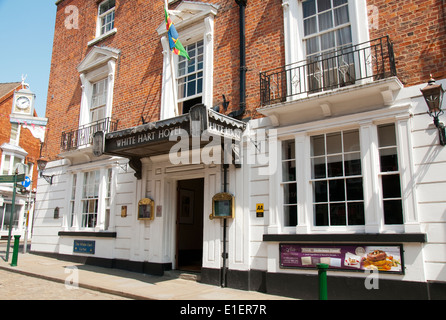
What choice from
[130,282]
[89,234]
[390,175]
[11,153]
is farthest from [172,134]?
[11,153]

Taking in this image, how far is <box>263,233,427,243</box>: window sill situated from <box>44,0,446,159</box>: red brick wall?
9.48 feet

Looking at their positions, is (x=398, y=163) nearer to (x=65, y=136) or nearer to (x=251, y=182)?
(x=251, y=182)

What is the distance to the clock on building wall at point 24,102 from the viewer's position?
1381 centimetres

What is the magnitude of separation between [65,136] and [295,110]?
9694 mm

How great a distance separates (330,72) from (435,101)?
233 centimetres

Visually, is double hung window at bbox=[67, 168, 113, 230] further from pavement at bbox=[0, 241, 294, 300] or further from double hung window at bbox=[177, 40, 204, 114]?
double hung window at bbox=[177, 40, 204, 114]

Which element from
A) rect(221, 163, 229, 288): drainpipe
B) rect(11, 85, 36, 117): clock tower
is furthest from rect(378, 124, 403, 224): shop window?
rect(11, 85, 36, 117): clock tower

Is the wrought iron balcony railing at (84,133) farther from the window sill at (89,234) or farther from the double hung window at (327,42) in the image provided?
the double hung window at (327,42)

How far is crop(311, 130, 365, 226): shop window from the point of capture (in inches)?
283

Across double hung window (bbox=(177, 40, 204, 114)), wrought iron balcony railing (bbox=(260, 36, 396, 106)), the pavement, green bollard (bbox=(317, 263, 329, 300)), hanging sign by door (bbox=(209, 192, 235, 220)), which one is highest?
double hung window (bbox=(177, 40, 204, 114))

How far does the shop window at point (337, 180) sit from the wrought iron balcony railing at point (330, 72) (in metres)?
1.12

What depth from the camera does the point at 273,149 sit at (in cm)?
839

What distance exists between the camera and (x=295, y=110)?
7.98 m
